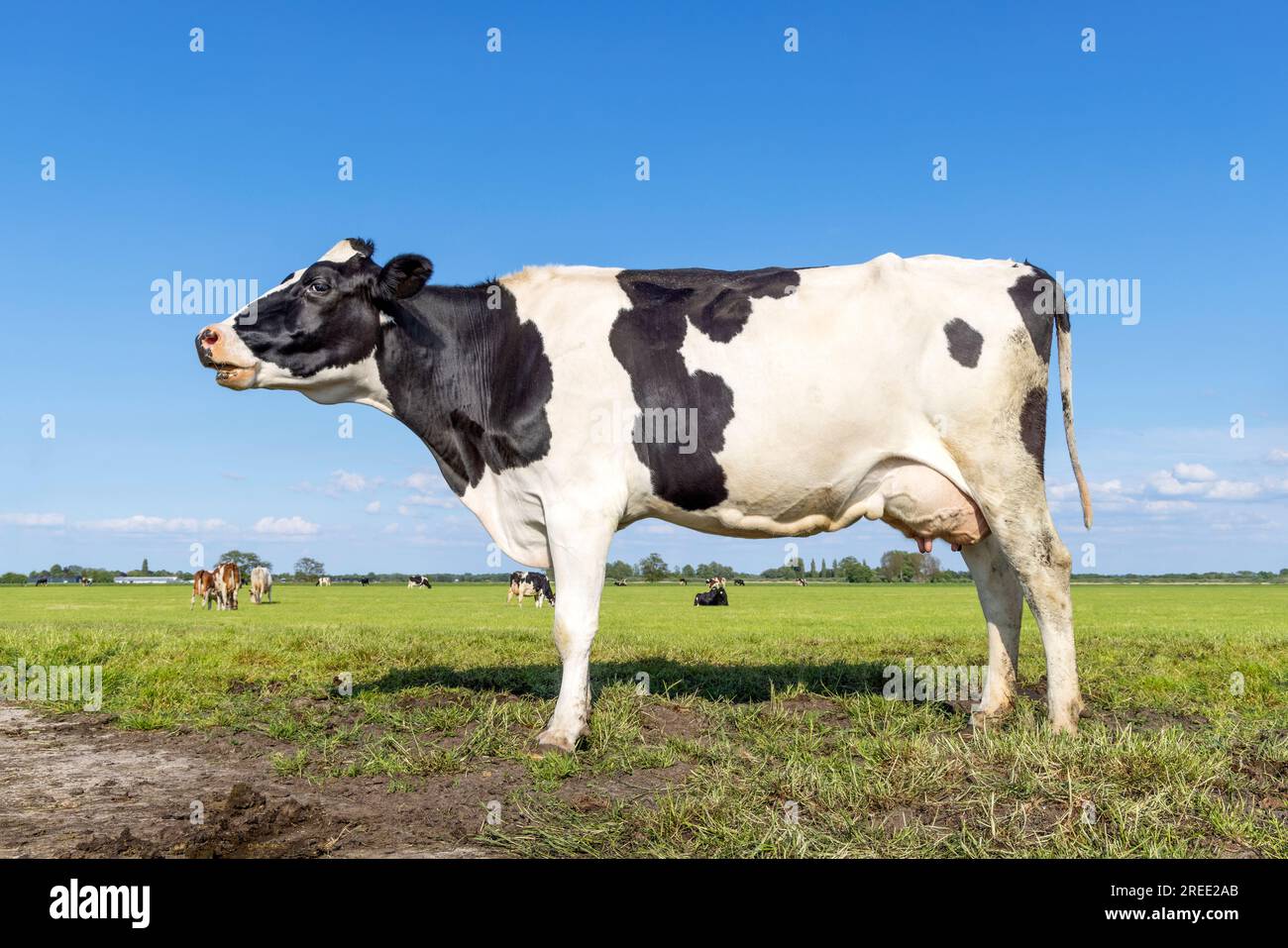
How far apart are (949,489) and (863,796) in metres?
3.01

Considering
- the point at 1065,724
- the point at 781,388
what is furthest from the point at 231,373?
the point at 1065,724

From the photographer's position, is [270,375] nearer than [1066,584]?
No

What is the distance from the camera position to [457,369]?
8430 mm

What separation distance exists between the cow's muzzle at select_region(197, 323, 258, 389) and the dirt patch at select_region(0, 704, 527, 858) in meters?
3.19

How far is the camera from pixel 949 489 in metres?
7.58

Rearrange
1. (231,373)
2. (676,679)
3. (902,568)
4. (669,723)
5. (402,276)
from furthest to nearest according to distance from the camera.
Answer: (902,568) < (676,679) < (402,276) < (231,373) < (669,723)

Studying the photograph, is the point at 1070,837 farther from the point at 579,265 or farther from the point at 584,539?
the point at 579,265

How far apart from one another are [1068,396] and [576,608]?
15.5 feet

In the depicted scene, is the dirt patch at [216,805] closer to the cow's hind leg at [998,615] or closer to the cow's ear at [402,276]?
the cow's ear at [402,276]

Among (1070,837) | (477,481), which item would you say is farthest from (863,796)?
(477,481)

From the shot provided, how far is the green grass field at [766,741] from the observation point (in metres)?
5.01

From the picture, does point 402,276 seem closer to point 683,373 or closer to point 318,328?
point 318,328

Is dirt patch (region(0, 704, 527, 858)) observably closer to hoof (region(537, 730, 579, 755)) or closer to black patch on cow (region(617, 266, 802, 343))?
hoof (region(537, 730, 579, 755))
